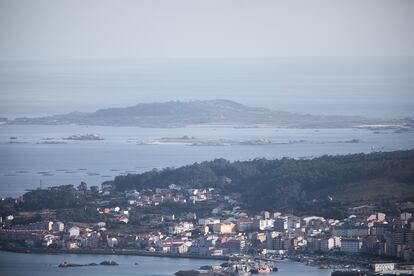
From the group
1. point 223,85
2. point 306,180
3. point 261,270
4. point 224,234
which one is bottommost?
point 261,270

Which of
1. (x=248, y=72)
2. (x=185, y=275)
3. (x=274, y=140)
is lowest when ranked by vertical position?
(x=185, y=275)

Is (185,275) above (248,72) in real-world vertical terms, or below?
below

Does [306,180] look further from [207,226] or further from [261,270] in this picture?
[261,270]

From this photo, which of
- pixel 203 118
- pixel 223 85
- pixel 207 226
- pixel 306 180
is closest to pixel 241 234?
pixel 207 226

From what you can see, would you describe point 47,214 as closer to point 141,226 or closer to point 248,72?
point 141,226

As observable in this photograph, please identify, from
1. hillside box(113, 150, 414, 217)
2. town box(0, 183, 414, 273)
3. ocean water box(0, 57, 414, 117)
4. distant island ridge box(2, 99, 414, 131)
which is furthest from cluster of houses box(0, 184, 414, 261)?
ocean water box(0, 57, 414, 117)

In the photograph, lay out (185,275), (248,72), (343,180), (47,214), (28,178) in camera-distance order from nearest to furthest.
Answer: (185,275)
(47,214)
(343,180)
(28,178)
(248,72)

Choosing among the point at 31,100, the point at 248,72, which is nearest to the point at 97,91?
the point at 31,100
